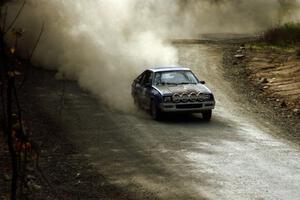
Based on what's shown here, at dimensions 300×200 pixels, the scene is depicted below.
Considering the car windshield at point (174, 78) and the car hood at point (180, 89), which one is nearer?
the car hood at point (180, 89)

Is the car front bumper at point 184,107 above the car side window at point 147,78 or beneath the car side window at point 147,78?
beneath

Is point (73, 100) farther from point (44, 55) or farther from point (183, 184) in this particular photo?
point (183, 184)

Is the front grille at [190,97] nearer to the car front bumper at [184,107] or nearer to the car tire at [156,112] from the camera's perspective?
the car front bumper at [184,107]

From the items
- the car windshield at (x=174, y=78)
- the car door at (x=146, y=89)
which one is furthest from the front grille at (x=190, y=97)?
the car door at (x=146, y=89)

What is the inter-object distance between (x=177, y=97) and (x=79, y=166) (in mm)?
5725

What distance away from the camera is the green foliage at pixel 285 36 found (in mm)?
33344

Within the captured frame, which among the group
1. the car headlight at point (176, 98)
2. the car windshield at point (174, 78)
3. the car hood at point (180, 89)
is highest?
the car windshield at point (174, 78)

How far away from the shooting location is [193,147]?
14.0m

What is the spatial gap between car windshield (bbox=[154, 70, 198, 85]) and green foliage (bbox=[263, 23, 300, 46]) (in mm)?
15675

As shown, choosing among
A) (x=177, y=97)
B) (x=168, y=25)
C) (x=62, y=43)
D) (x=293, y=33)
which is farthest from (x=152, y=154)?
(x=168, y=25)

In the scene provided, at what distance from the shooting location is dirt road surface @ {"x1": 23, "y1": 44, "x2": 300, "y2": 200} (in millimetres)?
10516

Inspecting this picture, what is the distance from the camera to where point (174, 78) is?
18.6 m

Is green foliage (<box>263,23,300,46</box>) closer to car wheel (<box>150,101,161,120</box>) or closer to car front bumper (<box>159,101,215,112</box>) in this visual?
car front bumper (<box>159,101,215,112</box>)

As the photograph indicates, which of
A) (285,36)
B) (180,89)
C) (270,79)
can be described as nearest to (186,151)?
(180,89)
